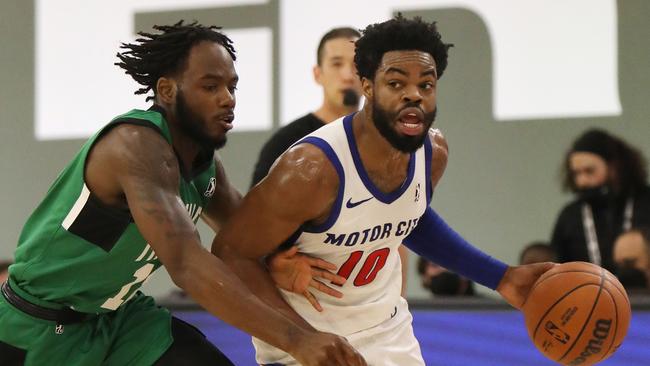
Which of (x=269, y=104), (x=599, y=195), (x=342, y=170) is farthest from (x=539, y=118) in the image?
(x=342, y=170)

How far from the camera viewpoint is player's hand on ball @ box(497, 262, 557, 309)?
3865 mm

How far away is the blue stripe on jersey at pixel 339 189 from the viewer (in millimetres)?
3348

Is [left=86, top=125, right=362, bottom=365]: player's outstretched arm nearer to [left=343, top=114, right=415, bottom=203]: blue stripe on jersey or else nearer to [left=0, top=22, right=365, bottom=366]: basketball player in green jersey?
[left=0, top=22, right=365, bottom=366]: basketball player in green jersey

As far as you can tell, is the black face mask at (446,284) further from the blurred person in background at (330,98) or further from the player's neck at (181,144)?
the player's neck at (181,144)

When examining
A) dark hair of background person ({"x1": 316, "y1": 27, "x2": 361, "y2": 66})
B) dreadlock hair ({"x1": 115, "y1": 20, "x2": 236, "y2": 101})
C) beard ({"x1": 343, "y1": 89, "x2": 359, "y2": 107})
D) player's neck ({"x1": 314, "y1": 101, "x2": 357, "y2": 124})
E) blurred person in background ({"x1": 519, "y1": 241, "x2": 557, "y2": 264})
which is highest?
dark hair of background person ({"x1": 316, "y1": 27, "x2": 361, "y2": 66})

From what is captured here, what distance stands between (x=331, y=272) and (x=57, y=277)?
898mm

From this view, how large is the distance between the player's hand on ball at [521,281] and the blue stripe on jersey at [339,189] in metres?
0.88

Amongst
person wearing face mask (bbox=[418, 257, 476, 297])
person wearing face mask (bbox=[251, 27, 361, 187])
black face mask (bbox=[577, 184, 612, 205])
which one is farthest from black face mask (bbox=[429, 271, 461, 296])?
person wearing face mask (bbox=[251, 27, 361, 187])

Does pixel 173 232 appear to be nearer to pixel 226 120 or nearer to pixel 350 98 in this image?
pixel 226 120

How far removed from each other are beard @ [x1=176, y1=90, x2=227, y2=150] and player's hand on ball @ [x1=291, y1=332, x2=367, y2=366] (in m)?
0.88

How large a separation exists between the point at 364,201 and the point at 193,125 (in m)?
0.61

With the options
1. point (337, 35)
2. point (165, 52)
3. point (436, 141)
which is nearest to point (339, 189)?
point (436, 141)

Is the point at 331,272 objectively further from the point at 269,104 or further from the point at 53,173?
the point at 53,173

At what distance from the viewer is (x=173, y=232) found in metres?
2.86
